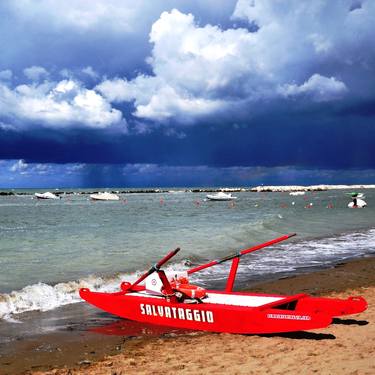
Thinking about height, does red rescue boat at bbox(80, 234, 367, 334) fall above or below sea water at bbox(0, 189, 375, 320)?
above

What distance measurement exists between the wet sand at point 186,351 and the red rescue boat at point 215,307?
233 mm

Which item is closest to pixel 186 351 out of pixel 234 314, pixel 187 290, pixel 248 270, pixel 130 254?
pixel 234 314

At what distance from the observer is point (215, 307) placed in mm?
9188

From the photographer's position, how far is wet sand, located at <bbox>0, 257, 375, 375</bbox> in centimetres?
674

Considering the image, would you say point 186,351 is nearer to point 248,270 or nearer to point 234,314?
point 234,314

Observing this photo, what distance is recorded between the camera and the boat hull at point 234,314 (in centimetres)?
838

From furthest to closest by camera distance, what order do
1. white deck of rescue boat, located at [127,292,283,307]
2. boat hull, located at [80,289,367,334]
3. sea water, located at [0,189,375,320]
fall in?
sea water, located at [0,189,375,320] < white deck of rescue boat, located at [127,292,283,307] < boat hull, located at [80,289,367,334]

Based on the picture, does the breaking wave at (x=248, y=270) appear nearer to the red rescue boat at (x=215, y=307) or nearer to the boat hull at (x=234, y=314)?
the red rescue boat at (x=215, y=307)

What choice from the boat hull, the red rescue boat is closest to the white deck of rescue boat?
the red rescue boat

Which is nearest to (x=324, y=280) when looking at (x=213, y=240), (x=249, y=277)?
(x=249, y=277)

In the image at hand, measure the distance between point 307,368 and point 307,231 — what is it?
2724 cm

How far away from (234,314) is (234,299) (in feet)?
4.41

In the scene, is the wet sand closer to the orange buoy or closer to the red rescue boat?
the red rescue boat

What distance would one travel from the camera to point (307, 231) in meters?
32.8
